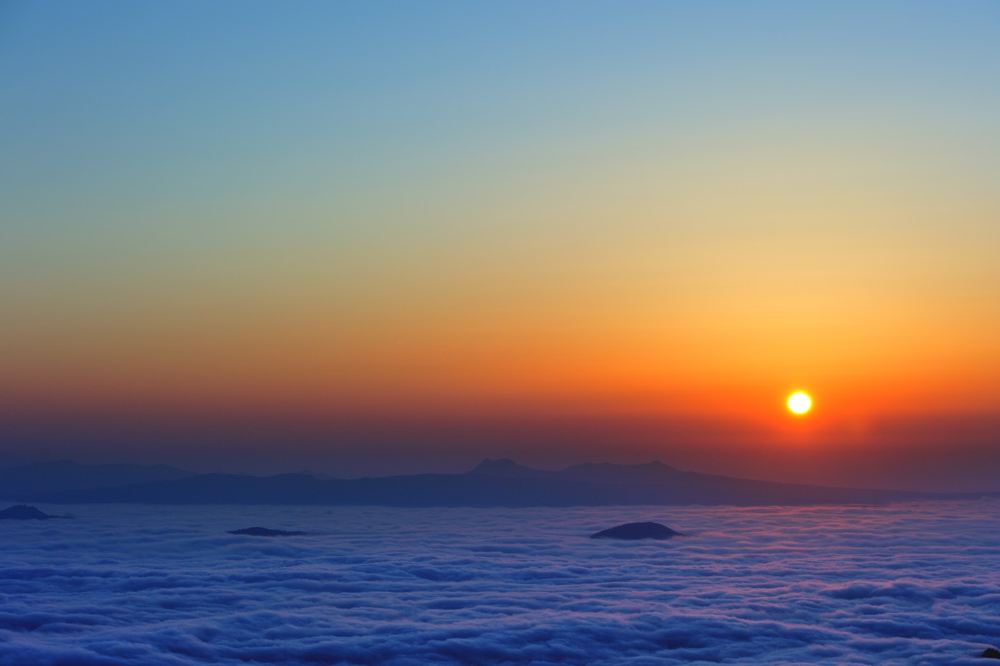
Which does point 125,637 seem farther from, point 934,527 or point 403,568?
point 934,527

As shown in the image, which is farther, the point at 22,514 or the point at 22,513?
the point at 22,513

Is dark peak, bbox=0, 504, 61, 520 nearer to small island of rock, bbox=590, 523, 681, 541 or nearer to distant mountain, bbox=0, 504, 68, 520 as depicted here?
distant mountain, bbox=0, 504, 68, 520

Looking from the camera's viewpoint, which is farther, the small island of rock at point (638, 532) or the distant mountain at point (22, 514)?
the distant mountain at point (22, 514)

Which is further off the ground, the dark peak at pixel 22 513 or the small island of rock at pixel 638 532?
the small island of rock at pixel 638 532

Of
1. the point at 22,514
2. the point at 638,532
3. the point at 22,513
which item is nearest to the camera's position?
the point at 638,532

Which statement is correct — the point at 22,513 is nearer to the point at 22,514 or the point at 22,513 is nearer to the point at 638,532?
the point at 22,514

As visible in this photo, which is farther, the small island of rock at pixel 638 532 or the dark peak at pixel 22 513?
the dark peak at pixel 22 513

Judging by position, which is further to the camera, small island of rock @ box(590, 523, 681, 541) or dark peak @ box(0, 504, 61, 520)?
dark peak @ box(0, 504, 61, 520)

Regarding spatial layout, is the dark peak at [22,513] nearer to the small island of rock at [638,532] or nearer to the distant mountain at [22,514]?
the distant mountain at [22,514]

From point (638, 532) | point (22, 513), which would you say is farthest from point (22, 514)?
point (638, 532)

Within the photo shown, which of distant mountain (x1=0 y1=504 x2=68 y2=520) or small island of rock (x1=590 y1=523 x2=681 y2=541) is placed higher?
small island of rock (x1=590 y1=523 x2=681 y2=541)

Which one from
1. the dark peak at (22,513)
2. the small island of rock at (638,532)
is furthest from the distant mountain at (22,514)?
the small island of rock at (638,532)

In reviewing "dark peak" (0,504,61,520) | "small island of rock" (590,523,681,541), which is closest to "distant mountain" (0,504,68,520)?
"dark peak" (0,504,61,520)
